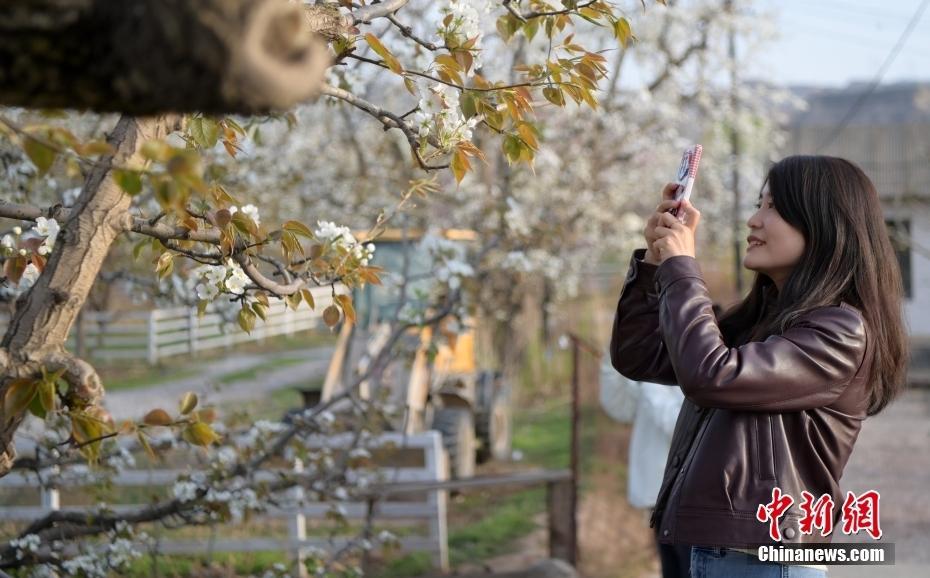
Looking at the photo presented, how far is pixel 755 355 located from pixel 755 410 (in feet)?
0.39

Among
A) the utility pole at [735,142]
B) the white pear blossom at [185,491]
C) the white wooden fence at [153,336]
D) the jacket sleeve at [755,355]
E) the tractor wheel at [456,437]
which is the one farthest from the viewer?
the white wooden fence at [153,336]

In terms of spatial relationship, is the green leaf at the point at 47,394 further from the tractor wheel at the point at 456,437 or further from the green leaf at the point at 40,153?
the tractor wheel at the point at 456,437

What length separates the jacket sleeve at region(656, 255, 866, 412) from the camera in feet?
6.48

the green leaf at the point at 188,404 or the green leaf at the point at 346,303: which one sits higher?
the green leaf at the point at 346,303

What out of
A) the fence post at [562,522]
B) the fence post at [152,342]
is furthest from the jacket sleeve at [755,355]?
the fence post at [152,342]

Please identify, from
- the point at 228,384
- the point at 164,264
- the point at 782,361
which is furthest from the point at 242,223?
the point at 228,384

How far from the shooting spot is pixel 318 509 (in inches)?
230

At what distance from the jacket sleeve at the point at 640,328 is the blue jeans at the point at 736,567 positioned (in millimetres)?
467

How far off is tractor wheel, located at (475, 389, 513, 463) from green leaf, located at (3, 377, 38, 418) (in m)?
8.25

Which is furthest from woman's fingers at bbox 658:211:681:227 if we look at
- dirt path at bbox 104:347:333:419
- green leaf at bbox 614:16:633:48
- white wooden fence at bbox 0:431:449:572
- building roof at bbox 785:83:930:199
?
building roof at bbox 785:83:930:199

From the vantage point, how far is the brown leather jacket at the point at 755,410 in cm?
199

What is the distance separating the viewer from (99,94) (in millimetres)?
1104

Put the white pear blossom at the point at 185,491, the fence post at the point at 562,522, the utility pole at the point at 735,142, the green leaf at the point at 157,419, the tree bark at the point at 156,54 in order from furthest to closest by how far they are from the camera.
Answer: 1. the utility pole at the point at 735,142
2. the fence post at the point at 562,522
3. the white pear blossom at the point at 185,491
4. the green leaf at the point at 157,419
5. the tree bark at the point at 156,54

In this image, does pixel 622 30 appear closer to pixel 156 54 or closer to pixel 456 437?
pixel 156 54
